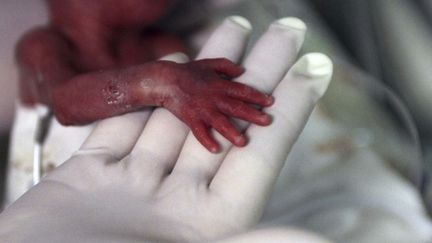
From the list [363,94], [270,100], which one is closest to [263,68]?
[270,100]

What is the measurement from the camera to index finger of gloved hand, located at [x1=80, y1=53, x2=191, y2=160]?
0.46 metres

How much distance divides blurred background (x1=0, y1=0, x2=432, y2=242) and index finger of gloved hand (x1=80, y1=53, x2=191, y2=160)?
0.19 metres

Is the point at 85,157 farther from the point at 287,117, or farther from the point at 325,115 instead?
the point at 325,115

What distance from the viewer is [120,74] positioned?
48 cm

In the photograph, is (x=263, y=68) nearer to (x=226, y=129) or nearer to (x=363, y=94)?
(x=226, y=129)

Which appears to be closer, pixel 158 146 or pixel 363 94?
pixel 158 146

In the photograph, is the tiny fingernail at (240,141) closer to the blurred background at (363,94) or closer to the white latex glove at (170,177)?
the white latex glove at (170,177)

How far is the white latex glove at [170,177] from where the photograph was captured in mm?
386

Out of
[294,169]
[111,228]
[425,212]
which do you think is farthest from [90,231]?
[425,212]

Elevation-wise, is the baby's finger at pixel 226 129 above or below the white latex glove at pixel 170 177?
above

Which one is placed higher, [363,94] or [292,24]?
[292,24]

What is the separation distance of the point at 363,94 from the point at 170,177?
36 cm

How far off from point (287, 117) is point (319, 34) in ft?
0.92

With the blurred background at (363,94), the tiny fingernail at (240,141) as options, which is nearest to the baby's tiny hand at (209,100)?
the tiny fingernail at (240,141)
